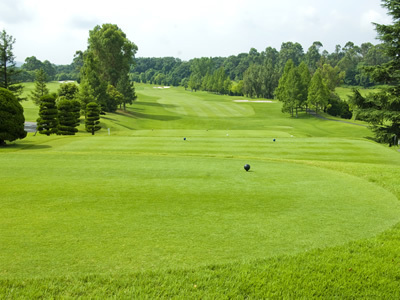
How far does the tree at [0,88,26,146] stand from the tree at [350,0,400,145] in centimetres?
2961

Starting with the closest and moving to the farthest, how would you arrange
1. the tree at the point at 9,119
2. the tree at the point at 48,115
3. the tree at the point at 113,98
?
the tree at the point at 9,119, the tree at the point at 48,115, the tree at the point at 113,98

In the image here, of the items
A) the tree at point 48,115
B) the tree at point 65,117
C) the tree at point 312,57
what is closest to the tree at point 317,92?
the tree at point 65,117

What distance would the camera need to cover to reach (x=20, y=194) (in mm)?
9211

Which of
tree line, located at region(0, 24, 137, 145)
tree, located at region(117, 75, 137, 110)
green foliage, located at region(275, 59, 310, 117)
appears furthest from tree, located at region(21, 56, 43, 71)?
green foliage, located at region(275, 59, 310, 117)

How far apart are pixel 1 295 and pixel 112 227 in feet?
8.09

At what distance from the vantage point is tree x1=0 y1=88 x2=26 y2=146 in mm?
22359

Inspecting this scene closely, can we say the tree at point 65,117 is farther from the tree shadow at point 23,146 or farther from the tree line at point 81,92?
the tree shadow at point 23,146

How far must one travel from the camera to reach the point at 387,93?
98.9 feet

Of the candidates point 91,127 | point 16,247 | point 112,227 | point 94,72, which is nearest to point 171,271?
point 112,227

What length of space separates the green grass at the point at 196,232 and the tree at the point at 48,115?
27.8 m

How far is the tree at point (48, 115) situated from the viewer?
39.5m

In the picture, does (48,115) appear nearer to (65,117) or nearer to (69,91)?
(65,117)

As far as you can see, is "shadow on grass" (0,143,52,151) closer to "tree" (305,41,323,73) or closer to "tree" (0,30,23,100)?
"tree" (0,30,23,100)

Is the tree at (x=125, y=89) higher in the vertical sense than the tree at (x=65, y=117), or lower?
higher
